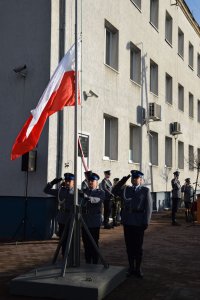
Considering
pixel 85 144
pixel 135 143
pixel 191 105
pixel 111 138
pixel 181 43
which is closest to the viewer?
pixel 85 144

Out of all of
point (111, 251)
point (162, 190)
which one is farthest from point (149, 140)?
point (111, 251)

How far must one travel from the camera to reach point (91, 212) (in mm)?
8125

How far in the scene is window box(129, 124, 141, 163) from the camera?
1933cm

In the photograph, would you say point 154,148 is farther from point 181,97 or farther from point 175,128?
point 181,97

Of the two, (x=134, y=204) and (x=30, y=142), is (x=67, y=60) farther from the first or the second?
(x=134, y=204)

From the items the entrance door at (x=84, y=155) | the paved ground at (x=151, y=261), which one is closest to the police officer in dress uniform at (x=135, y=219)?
the paved ground at (x=151, y=261)

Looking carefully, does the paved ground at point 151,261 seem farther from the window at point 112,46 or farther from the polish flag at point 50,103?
the window at point 112,46

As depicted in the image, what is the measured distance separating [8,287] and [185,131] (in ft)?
70.2

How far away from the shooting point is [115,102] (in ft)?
55.5

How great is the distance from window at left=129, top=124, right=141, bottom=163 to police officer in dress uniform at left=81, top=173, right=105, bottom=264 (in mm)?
10936

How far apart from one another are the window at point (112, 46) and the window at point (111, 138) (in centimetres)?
201

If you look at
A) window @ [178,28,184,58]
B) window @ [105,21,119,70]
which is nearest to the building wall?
window @ [105,21,119,70]

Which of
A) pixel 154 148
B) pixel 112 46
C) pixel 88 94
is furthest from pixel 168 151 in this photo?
pixel 88 94

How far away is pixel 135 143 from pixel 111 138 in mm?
2708
